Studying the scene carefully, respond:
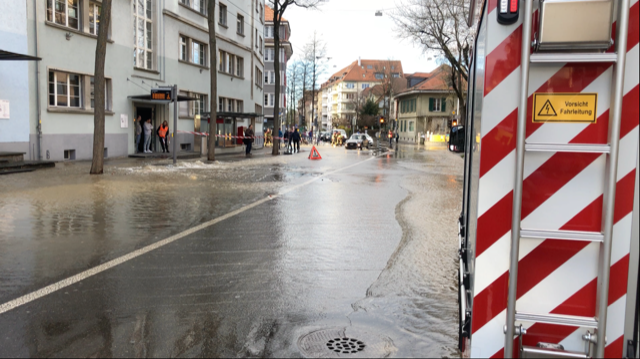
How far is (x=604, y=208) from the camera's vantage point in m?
2.41

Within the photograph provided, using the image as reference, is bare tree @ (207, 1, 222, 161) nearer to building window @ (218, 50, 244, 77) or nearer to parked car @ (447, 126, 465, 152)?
building window @ (218, 50, 244, 77)

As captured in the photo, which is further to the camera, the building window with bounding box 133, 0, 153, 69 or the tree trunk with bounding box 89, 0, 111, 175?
the building window with bounding box 133, 0, 153, 69

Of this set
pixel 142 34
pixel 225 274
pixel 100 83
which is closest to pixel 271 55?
pixel 142 34

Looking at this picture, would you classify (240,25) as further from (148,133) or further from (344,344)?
(344,344)

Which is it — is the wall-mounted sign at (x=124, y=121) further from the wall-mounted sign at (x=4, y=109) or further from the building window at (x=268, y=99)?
the building window at (x=268, y=99)

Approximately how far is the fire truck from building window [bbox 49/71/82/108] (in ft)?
69.9

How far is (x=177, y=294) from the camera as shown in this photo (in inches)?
193

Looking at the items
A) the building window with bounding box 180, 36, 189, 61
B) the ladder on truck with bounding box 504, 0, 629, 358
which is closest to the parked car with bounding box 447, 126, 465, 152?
the ladder on truck with bounding box 504, 0, 629, 358

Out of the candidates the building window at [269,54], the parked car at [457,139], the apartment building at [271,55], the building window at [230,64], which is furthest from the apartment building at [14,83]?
the building window at [269,54]

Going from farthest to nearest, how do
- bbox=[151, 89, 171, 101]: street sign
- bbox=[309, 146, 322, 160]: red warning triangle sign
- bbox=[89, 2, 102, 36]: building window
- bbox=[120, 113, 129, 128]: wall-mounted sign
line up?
bbox=[309, 146, 322, 160]: red warning triangle sign → bbox=[120, 113, 129, 128]: wall-mounted sign → bbox=[151, 89, 171, 101]: street sign → bbox=[89, 2, 102, 36]: building window

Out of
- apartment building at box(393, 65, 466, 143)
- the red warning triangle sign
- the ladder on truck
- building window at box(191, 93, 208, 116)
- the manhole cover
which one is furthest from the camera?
apartment building at box(393, 65, 466, 143)

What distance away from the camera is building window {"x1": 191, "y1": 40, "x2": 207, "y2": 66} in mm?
32125

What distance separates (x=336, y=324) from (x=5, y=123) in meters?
17.7

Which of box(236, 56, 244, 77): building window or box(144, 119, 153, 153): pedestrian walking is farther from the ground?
box(236, 56, 244, 77): building window
